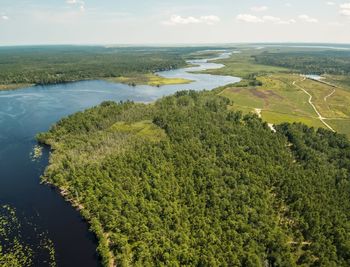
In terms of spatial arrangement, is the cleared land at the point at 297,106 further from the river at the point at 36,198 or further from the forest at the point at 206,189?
the river at the point at 36,198

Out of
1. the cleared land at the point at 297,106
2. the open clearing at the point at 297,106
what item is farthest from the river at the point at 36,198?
the cleared land at the point at 297,106

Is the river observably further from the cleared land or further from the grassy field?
the cleared land

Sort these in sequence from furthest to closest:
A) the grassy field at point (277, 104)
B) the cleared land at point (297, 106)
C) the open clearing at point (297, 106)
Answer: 1. the grassy field at point (277, 104)
2. the open clearing at point (297, 106)
3. the cleared land at point (297, 106)

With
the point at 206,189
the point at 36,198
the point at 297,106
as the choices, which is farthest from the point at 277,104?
the point at 36,198

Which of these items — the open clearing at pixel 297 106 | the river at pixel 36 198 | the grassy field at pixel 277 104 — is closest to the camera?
the river at pixel 36 198

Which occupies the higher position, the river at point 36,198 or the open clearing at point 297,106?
the open clearing at point 297,106

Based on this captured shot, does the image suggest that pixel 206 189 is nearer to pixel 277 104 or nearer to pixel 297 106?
pixel 277 104

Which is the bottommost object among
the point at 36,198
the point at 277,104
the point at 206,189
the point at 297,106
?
the point at 36,198

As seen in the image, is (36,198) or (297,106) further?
(297,106)

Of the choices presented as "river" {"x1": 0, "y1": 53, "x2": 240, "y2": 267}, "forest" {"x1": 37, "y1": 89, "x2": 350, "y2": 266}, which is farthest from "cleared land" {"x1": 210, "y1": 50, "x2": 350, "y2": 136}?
"river" {"x1": 0, "y1": 53, "x2": 240, "y2": 267}

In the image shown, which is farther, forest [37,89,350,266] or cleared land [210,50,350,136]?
cleared land [210,50,350,136]
